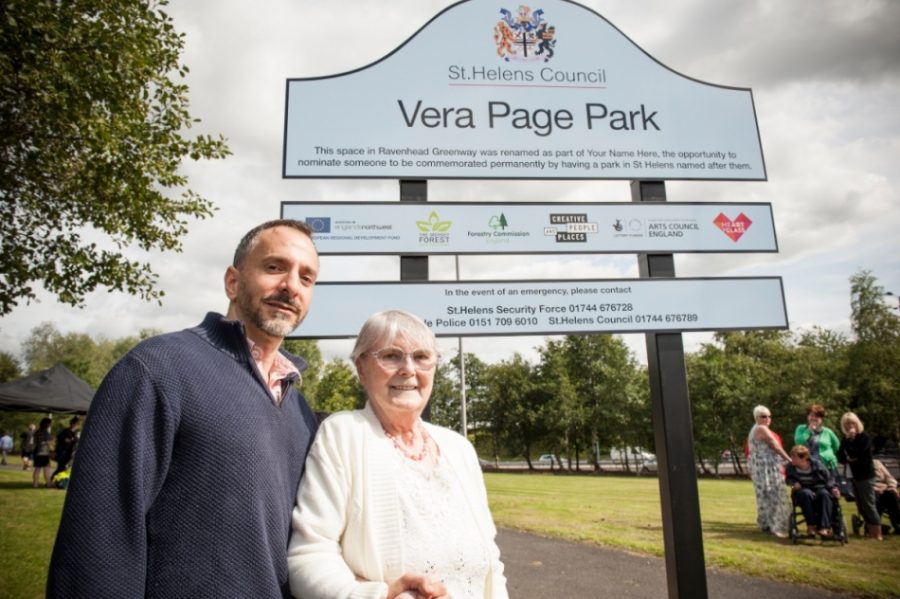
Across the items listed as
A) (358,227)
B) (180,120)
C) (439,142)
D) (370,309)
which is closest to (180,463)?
(370,309)

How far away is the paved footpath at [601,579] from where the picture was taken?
501cm

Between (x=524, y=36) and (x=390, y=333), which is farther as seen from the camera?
(x=524, y=36)

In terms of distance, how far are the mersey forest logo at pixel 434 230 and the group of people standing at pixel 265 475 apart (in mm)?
2008

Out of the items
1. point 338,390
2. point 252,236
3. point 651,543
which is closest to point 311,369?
point 338,390

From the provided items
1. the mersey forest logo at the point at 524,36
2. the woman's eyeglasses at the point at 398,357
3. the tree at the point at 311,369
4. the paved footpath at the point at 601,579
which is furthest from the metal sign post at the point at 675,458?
the tree at the point at 311,369

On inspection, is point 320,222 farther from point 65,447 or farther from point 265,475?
point 65,447

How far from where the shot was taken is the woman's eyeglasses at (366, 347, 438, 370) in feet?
6.67

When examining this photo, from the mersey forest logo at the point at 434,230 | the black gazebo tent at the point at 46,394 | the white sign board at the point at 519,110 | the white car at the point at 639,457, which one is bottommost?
the white car at the point at 639,457

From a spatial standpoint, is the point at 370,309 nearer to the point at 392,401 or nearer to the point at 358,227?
the point at 358,227

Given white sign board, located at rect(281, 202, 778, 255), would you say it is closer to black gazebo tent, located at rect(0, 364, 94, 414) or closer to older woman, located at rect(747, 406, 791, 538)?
older woman, located at rect(747, 406, 791, 538)

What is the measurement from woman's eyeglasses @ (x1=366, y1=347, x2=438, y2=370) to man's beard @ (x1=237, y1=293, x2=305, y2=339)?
1.19ft

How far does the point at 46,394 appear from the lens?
1573cm

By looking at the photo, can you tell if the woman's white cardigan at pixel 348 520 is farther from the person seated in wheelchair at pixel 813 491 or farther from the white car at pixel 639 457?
the white car at pixel 639 457

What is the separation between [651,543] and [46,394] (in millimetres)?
17854
